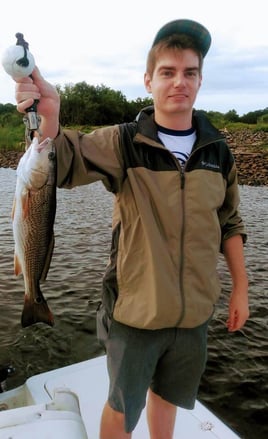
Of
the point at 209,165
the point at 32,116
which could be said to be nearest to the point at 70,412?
the point at 32,116

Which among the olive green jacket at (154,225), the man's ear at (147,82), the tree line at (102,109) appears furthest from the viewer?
the tree line at (102,109)

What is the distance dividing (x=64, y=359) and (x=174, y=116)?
446cm

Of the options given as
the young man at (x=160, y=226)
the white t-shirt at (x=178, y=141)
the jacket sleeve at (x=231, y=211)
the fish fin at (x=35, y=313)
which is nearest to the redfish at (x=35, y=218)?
the fish fin at (x=35, y=313)

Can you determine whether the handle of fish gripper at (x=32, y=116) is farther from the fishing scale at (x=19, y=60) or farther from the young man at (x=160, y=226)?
the young man at (x=160, y=226)

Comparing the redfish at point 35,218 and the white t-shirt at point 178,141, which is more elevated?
the white t-shirt at point 178,141

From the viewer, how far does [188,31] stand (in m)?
2.33

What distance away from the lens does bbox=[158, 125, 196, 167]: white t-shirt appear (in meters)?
2.37

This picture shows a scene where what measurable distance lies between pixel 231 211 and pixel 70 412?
1.42 m

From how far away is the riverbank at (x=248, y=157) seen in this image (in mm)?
22766

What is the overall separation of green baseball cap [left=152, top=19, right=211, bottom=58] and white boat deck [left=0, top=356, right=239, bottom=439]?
1.89 meters

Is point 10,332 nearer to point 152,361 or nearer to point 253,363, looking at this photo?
point 253,363

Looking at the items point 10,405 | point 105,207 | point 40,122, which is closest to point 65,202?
point 105,207

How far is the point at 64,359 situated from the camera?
596cm

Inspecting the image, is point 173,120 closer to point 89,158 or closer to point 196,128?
point 196,128
